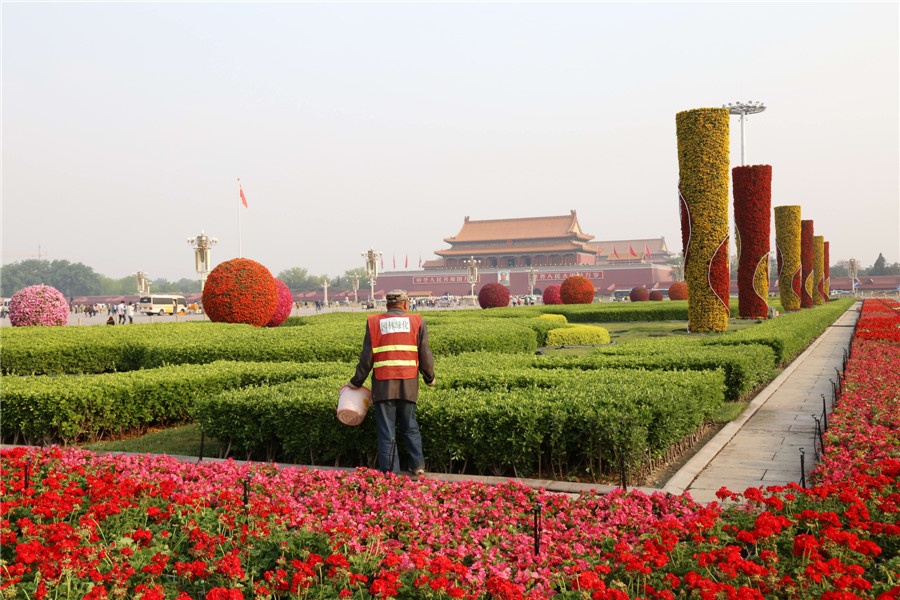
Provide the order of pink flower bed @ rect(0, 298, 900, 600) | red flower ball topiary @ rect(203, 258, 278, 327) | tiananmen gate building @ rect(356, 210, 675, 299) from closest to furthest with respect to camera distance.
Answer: pink flower bed @ rect(0, 298, 900, 600), red flower ball topiary @ rect(203, 258, 278, 327), tiananmen gate building @ rect(356, 210, 675, 299)

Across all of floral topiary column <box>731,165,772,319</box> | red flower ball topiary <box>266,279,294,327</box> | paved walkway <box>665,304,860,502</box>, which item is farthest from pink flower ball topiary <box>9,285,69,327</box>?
floral topiary column <box>731,165,772,319</box>

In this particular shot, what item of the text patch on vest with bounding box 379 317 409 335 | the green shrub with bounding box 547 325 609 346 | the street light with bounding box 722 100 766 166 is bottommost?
the green shrub with bounding box 547 325 609 346

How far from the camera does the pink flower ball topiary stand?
17.3m

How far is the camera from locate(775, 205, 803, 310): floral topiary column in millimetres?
25375

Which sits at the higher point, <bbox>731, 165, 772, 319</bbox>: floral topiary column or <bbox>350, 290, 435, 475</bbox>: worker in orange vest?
<bbox>731, 165, 772, 319</bbox>: floral topiary column

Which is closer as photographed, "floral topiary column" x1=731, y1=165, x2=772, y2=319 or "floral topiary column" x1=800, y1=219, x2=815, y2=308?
"floral topiary column" x1=731, y1=165, x2=772, y2=319

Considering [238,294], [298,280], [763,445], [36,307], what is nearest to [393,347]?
[763,445]

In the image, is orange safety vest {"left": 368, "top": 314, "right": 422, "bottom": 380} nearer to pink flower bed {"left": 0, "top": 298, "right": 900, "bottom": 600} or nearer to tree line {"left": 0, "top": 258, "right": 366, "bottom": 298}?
pink flower bed {"left": 0, "top": 298, "right": 900, "bottom": 600}

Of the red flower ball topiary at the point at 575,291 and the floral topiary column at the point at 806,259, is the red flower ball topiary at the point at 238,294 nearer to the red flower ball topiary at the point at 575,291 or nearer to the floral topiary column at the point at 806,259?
the red flower ball topiary at the point at 575,291

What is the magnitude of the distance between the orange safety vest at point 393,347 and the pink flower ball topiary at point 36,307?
1568 centimetres

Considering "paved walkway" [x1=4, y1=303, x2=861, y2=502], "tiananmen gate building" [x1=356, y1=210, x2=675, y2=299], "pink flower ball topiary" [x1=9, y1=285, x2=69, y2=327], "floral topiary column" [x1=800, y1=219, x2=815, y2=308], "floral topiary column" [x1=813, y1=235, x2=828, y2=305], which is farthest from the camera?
"tiananmen gate building" [x1=356, y1=210, x2=675, y2=299]

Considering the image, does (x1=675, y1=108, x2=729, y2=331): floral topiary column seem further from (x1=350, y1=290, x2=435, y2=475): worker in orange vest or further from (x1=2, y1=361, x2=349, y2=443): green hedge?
(x1=350, y1=290, x2=435, y2=475): worker in orange vest

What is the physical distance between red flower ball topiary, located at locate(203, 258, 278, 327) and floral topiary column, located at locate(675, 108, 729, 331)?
378 inches

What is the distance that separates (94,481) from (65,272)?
98.2 metres
